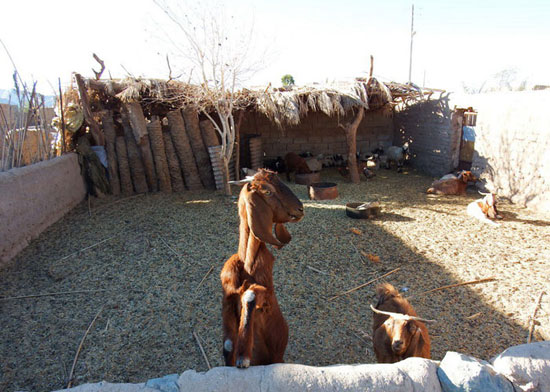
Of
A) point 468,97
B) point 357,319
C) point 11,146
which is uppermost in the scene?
point 468,97

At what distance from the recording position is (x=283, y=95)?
9.22 meters

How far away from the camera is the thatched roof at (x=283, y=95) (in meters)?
8.40

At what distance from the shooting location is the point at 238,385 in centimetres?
170

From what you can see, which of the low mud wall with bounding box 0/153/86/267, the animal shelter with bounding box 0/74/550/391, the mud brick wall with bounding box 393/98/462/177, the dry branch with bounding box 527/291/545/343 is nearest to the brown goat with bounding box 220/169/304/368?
the animal shelter with bounding box 0/74/550/391

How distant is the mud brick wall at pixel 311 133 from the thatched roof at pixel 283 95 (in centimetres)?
274

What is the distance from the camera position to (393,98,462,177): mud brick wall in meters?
9.73

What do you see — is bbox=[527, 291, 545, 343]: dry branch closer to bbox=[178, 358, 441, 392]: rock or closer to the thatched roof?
bbox=[178, 358, 441, 392]: rock

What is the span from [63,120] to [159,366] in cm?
738

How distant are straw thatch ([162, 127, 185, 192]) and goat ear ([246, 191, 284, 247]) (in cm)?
758

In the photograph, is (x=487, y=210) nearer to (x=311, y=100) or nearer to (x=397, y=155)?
(x=311, y=100)

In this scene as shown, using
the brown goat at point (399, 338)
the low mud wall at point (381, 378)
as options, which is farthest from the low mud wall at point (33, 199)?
the brown goat at point (399, 338)

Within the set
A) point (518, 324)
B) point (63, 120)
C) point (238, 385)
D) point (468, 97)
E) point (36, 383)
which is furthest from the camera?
point (468, 97)

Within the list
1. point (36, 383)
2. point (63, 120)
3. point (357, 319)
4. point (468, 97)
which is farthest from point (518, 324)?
point (63, 120)

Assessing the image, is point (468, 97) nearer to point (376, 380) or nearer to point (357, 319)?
point (357, 319)
